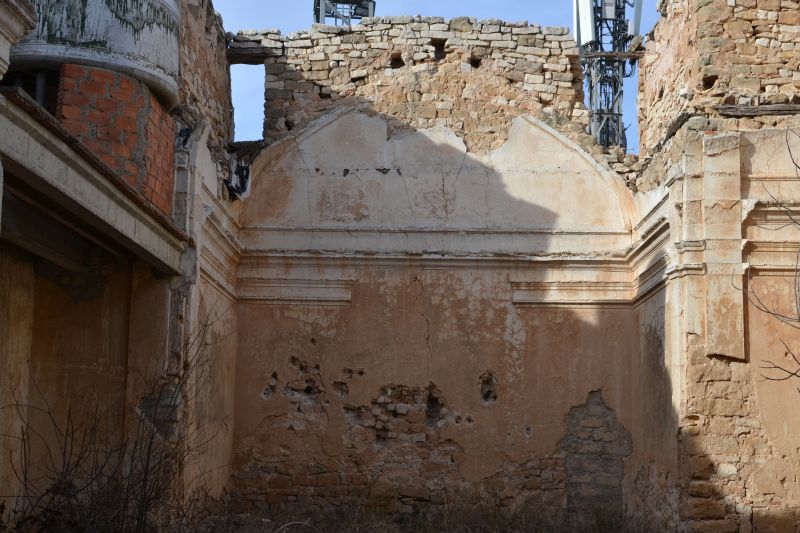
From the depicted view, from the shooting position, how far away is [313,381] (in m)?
11.2

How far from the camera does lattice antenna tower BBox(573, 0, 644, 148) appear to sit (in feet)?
92.6

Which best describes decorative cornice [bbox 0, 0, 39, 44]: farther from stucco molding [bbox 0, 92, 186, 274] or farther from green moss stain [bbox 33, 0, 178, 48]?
green moss stain [bbox 33, 0, 178, 48]

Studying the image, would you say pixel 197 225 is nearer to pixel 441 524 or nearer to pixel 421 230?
pixel 421 230

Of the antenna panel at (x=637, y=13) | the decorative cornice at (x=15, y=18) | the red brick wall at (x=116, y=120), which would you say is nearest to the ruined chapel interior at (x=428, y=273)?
the red brick wall at (x=116, y=120)

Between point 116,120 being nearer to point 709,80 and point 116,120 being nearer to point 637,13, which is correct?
point 709,80

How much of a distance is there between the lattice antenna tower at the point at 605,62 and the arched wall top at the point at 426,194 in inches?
658

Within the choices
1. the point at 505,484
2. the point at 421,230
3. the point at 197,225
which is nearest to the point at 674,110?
the point at 421,230

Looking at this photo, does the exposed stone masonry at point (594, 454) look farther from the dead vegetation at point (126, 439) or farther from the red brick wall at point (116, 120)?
the red brick wall at point (116, 120)

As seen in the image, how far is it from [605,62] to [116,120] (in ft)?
77.5

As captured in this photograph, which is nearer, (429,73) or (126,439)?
(126,439)

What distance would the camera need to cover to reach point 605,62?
98.2ft

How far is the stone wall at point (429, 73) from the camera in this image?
38.8 ft

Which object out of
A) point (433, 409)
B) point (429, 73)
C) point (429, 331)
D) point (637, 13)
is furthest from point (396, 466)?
point (637, 13)

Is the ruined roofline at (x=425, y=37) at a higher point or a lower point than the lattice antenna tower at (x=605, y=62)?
lower
